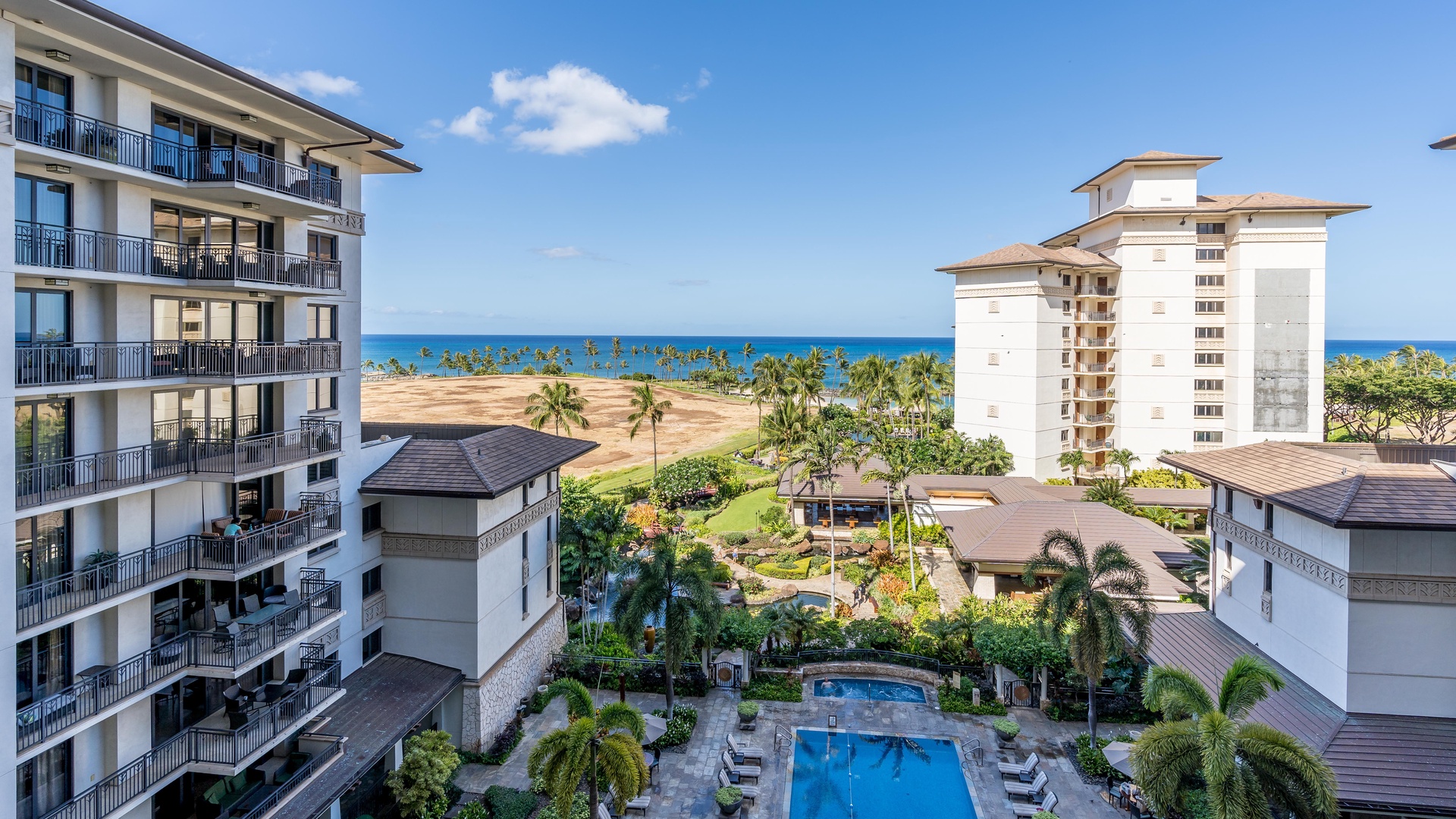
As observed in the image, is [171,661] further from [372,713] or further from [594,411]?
[594,411]

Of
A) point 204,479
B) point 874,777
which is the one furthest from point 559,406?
point 204,479

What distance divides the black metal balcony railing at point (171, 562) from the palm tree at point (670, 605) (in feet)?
26.5

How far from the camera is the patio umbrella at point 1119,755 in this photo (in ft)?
60.7

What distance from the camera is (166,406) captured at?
15.0m

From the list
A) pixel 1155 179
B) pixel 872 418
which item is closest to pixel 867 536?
pixel 872 418

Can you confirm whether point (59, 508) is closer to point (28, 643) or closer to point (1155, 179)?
point (28, 643)

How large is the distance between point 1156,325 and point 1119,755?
3918cm

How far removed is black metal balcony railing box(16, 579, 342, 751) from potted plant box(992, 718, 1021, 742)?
1804 centimetres

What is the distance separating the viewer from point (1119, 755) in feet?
61.6

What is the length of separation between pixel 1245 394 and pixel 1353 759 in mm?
39967

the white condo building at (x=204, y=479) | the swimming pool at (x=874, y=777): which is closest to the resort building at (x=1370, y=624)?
the swimming pool at (x=874, y=777)

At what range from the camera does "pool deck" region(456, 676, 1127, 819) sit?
1852 centimetres

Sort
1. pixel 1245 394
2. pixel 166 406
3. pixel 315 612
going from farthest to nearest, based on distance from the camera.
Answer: pixel 1245 394
pixel 315 612
pixel 166 406

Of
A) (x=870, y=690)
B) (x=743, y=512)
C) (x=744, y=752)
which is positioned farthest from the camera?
(x=743, y=512)
